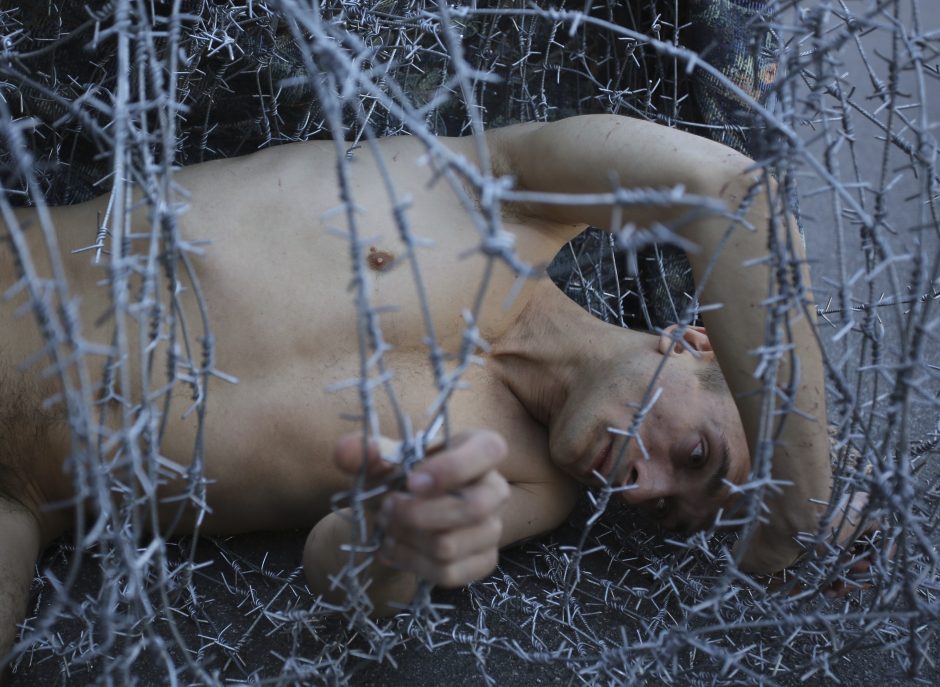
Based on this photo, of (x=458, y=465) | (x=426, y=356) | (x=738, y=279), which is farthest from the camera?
(x=426, y=356)

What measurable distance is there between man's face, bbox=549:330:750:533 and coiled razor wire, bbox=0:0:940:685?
0.07m

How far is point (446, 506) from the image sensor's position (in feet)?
1.93

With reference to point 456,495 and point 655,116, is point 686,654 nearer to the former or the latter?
point 456,495

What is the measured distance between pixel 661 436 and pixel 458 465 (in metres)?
0.49

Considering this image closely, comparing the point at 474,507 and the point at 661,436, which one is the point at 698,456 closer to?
the point at 661,436

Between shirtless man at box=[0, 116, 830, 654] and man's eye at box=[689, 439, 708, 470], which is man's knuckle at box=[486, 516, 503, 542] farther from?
man's eye at box=[689, 439, 708, 470]

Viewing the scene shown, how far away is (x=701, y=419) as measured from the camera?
1.01 m

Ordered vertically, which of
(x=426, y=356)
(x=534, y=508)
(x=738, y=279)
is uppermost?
(x=738, y=279)

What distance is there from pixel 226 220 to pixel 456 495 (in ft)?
1.53

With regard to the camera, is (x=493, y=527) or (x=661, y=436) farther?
→ (x=661, y=436)

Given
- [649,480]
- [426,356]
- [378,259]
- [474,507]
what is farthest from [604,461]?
[474,507]

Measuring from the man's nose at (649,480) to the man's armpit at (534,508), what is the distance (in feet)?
0.29

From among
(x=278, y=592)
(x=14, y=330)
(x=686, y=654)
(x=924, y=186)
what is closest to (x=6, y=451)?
(x=14, y=330)

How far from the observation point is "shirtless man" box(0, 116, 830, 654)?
0.84 m
